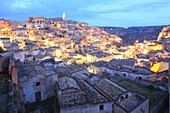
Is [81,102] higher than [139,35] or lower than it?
lower

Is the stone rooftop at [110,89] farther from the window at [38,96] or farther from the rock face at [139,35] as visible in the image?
the rock face at [139,35]

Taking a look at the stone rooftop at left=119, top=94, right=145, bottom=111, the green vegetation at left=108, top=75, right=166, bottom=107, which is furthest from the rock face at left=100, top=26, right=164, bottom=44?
the stone rooftop at left=119, top=94, right=145, bottom=111

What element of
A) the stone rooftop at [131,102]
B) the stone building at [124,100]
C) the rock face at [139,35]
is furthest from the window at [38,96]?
the rock face at [139,35]

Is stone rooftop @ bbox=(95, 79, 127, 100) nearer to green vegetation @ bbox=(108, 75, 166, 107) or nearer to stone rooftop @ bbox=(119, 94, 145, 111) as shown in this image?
stone rooftop @ bbox=(119, 94, 145, 111)

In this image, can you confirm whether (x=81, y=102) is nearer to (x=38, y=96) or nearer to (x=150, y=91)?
(x=38, y=96)

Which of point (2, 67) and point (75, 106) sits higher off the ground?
point (2, 67)

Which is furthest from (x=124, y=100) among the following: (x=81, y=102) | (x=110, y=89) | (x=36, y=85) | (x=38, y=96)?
(x=36, y=85)

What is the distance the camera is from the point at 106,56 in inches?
1919

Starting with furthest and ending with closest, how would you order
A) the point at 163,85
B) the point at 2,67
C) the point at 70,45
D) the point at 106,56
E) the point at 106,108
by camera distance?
the point at 70,45 < the point at 106,56 < the point at 163,85 < the point at 2,67 < the point at 106,108

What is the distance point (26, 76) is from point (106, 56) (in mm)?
32178

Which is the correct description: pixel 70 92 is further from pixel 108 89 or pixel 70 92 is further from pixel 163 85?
pixel 163 85

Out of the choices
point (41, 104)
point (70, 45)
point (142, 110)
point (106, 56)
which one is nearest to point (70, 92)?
point (41, 104)

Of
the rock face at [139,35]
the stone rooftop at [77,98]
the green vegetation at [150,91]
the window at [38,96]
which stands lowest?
the green vegetation at [150,91]

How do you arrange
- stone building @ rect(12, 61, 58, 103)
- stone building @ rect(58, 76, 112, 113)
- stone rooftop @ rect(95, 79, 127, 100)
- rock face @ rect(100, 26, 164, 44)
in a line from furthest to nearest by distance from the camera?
rock face @ rect(100, 26, 164, 44)
stone rooftop @ rect(95, 79, 127, 100)
stone building @ rect(12, 61, 58, 103)
stone building @ rect(58, 76, 112, 113)
